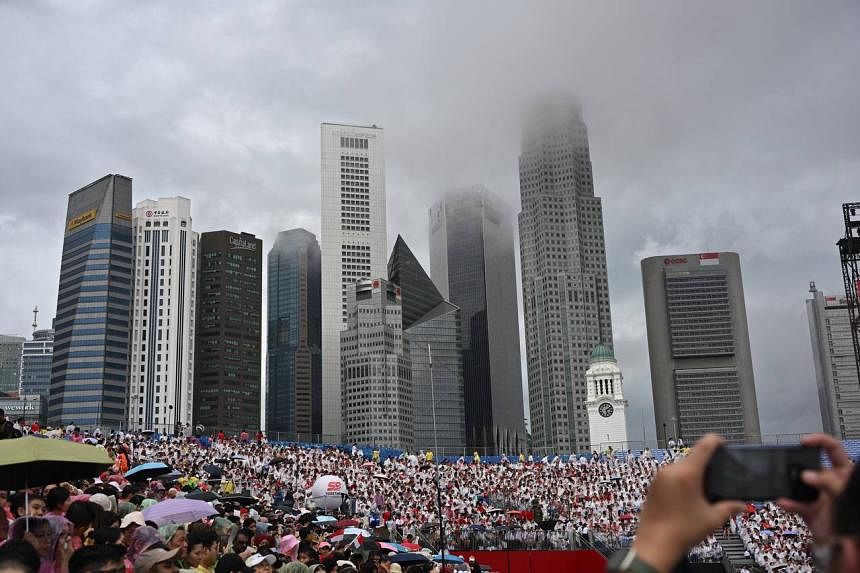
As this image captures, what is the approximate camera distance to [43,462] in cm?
912

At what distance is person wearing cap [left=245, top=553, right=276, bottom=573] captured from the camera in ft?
31.1

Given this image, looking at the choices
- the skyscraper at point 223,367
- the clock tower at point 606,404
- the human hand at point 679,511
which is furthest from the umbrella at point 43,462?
the skyscraper at point 223,367

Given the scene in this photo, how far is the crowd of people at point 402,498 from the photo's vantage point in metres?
17.2

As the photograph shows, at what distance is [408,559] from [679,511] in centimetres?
1761

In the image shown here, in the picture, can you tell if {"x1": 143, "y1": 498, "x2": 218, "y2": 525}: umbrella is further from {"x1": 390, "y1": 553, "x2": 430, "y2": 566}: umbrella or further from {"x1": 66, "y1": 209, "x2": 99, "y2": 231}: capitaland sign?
{"x1": 66, "y1": 209, "x2": 99, "y2": 231}: capitaland sign

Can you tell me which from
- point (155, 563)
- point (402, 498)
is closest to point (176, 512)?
point (155, 563)

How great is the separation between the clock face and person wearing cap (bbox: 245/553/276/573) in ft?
379

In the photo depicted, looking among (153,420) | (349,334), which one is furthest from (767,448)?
(349,334)

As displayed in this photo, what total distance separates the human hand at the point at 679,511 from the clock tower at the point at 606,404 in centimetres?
11992

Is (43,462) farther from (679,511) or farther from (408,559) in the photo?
(408,559)

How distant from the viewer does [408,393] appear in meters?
182

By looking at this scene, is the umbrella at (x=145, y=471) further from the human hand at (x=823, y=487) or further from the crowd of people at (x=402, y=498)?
the human hand at (x=823, y=487)

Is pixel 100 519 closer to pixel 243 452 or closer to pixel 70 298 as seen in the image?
pixel 243 452

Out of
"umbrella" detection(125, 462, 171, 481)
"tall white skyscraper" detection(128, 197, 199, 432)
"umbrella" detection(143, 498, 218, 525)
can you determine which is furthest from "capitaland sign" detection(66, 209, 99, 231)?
"umbrella" detection(143, 498, 218, 525)
